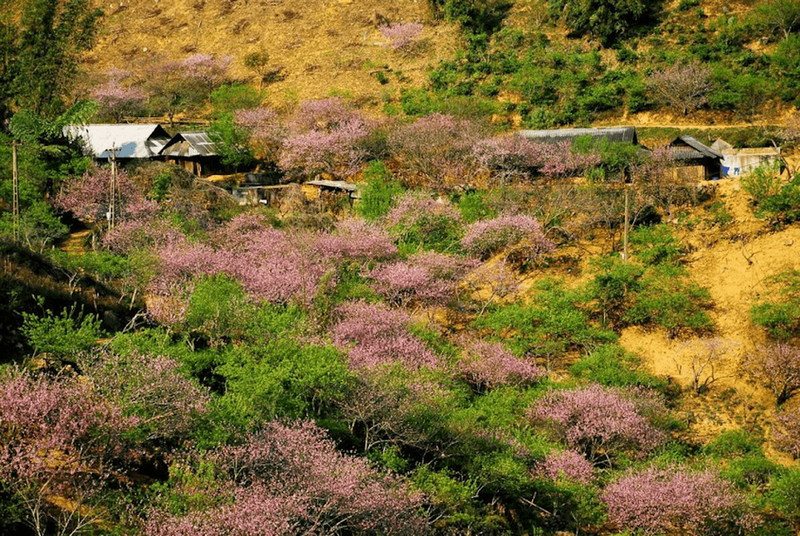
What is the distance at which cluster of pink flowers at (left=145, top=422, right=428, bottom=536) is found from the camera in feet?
44.1

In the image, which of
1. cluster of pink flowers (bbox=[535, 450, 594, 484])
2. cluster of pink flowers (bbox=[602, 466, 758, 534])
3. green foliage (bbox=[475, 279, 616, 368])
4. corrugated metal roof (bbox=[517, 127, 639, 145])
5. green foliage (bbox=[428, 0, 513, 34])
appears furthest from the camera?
green foliage (bbox=[428, 0, 513, 34])

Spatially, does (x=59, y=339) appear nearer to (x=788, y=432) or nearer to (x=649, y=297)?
(x=788, y=432)

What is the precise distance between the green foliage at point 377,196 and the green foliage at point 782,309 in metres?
17.6

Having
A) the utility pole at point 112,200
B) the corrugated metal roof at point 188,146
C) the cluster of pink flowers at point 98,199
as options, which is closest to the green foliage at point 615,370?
the cluster of pink flowers at point 98,199

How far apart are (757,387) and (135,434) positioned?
22953 mm

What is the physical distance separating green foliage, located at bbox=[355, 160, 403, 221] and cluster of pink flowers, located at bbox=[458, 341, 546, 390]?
41.3 ft

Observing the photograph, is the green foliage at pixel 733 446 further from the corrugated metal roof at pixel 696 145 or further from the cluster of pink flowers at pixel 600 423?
the corrugated metal roof at pixel 696 145

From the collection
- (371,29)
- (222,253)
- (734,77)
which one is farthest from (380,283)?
(371,29)

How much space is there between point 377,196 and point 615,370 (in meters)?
16.6

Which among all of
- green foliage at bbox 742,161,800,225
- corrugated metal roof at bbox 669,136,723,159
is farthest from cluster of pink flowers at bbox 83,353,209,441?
corrugated metal roof at bbox 669,136,723,159

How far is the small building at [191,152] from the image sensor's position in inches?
1806

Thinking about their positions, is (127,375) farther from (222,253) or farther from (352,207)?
(352,207)

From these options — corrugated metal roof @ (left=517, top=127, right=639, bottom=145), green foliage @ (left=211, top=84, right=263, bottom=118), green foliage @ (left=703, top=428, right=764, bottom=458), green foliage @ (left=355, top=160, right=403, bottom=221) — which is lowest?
green foliage @ (left=703, top=428, right=764, bottom=458)

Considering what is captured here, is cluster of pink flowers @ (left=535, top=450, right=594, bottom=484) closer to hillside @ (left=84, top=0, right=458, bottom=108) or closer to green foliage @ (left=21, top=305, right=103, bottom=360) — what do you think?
green foliage @ (left=21, top=305, right=103, bottom=360)
